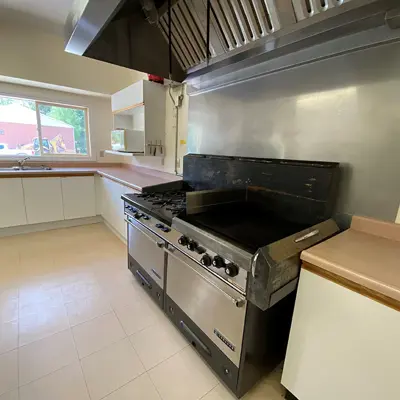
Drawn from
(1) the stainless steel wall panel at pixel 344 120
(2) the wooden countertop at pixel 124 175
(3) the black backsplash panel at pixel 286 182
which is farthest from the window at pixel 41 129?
(1) the stainless steel wall panel at pixel 344 120

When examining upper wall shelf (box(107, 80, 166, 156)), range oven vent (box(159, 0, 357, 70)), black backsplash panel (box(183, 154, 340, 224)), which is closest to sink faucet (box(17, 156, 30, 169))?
upper wall shelf (box(107, 80, 166, 156))

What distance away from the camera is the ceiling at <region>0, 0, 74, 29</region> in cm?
222

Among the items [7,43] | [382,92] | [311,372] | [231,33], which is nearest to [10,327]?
[311,372]

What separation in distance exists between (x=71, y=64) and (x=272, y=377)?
412cm

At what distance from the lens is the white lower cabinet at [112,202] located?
277 cm

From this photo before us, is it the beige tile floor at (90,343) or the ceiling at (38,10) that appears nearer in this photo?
the beige tile floor at (90,343)

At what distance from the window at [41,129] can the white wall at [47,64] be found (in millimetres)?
588

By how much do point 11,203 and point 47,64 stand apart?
1.91 meters

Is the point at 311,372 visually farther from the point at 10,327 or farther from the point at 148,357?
the point at 10,327

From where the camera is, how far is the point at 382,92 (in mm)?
1056

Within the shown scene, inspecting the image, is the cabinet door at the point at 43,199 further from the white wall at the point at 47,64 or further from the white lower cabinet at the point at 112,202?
the white wall at the point at 47,64

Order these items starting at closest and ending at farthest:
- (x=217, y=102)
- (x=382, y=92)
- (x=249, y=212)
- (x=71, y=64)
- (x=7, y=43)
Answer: (x=382, y=92), (x=249, y=212), (x=217, y=102), (x=7, y=43), (x=71, y=64)

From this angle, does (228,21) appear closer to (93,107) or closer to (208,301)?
(208,301)

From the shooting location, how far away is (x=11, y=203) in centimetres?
290
